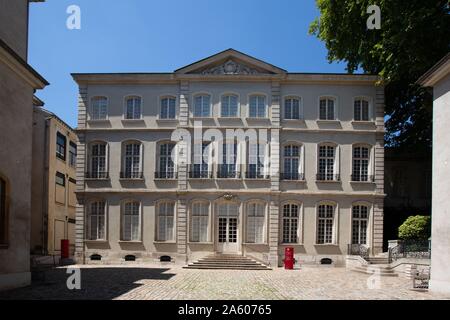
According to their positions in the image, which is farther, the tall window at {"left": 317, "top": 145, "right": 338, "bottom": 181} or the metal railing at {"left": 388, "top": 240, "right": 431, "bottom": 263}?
the tall window at {"left": 317, "top": 145, "right": 338, "bottom": 181}

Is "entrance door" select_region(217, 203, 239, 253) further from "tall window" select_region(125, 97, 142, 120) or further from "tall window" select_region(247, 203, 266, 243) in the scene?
"tall window" select_region(125, 97, 142, 120)

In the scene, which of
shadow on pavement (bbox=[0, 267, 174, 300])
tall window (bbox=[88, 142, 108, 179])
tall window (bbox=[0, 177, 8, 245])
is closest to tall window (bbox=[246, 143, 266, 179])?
tall window (bbox=[88, 142, 108, 179])

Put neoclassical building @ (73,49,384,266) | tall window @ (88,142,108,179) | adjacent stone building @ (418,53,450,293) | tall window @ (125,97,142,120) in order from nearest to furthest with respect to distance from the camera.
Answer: adjacent stone building @ (418,53,450,293) < neoclassical building @ (73,49,384,266) < tall window @ (88,142,108,179) < tall window @ (125,97,142,120)

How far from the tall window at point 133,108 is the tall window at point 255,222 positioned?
27.2ft

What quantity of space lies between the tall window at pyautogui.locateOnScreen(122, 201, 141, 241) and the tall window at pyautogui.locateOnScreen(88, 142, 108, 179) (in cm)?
234

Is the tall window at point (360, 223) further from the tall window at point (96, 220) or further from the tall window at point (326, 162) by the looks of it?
the tall window at point (96, 220)

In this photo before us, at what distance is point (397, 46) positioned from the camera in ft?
72.5

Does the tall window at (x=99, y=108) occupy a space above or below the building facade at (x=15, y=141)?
above

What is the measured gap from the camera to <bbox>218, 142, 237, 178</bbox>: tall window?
26328mm

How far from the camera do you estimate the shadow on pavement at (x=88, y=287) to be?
43.4 ft

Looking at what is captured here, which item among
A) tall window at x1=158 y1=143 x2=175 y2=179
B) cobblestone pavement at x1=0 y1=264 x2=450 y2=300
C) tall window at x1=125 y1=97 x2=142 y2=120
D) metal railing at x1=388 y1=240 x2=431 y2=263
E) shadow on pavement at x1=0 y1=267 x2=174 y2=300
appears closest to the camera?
shadow on pavement at x1=0 y1=267 x2=174 y2=300

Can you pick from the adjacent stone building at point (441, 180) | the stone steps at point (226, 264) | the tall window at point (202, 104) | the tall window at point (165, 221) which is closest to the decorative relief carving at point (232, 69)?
the tall window at point (202, 104)

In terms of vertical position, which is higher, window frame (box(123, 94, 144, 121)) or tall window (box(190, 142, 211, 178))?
window frame (box(123, 94, 144, 121))

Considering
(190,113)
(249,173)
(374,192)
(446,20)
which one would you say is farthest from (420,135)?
(190,113)
